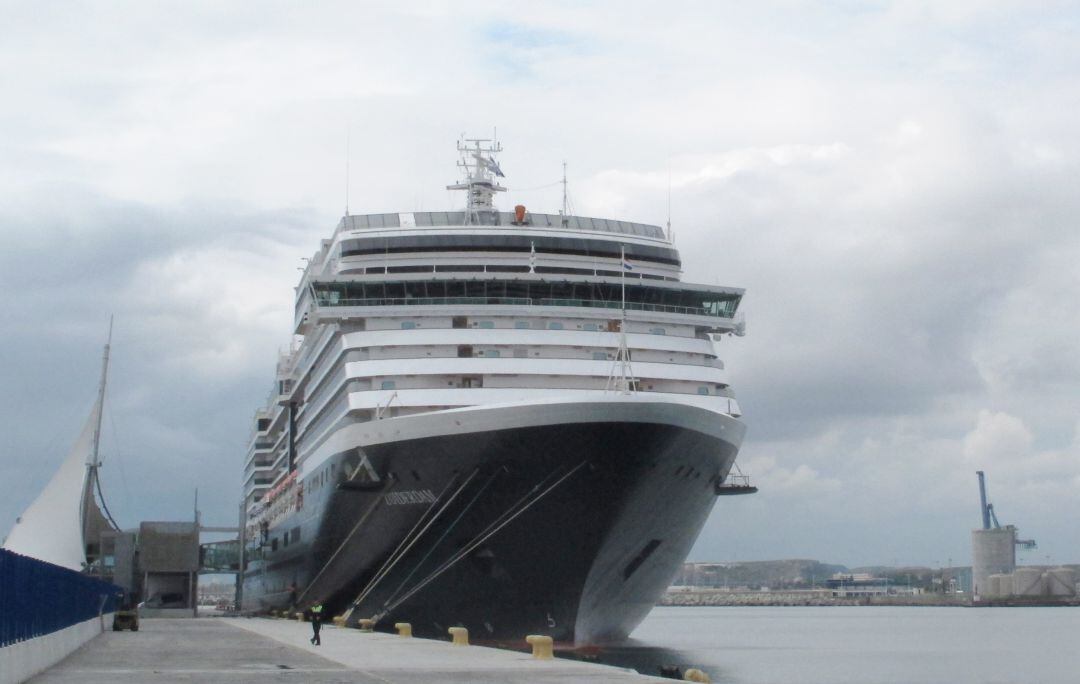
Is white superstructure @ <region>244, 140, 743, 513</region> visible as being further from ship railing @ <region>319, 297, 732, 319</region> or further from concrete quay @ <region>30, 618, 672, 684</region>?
concrete quay @ <region>30, 618, 672, 684</region>

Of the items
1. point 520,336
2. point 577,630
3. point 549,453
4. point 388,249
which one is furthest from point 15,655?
point 388,249

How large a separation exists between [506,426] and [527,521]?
216 cm

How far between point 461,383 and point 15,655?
16.7 metres

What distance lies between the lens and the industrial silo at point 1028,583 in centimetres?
16712

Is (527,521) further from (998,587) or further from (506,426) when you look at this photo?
(998,587)

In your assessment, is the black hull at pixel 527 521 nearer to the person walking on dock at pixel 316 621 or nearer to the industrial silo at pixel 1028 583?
the person walking on dock at pixel 316 621

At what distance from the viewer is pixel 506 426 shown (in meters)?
28.2

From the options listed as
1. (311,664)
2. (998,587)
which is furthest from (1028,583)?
(311,664)

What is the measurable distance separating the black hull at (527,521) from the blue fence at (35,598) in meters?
6.94

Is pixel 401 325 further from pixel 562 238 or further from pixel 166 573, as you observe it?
pixel 166 573

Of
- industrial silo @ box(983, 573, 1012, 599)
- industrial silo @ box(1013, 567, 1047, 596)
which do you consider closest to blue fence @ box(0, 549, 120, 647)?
industrial silo @ box(983, 573, 1012, 599)

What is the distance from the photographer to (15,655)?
56.1 feet

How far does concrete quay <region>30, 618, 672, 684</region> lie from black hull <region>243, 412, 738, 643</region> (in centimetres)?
220

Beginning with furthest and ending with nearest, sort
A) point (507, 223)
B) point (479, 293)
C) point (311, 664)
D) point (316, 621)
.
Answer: point (507, 223)
point (479, 293)
point (316, 621)
point (311, 664)
